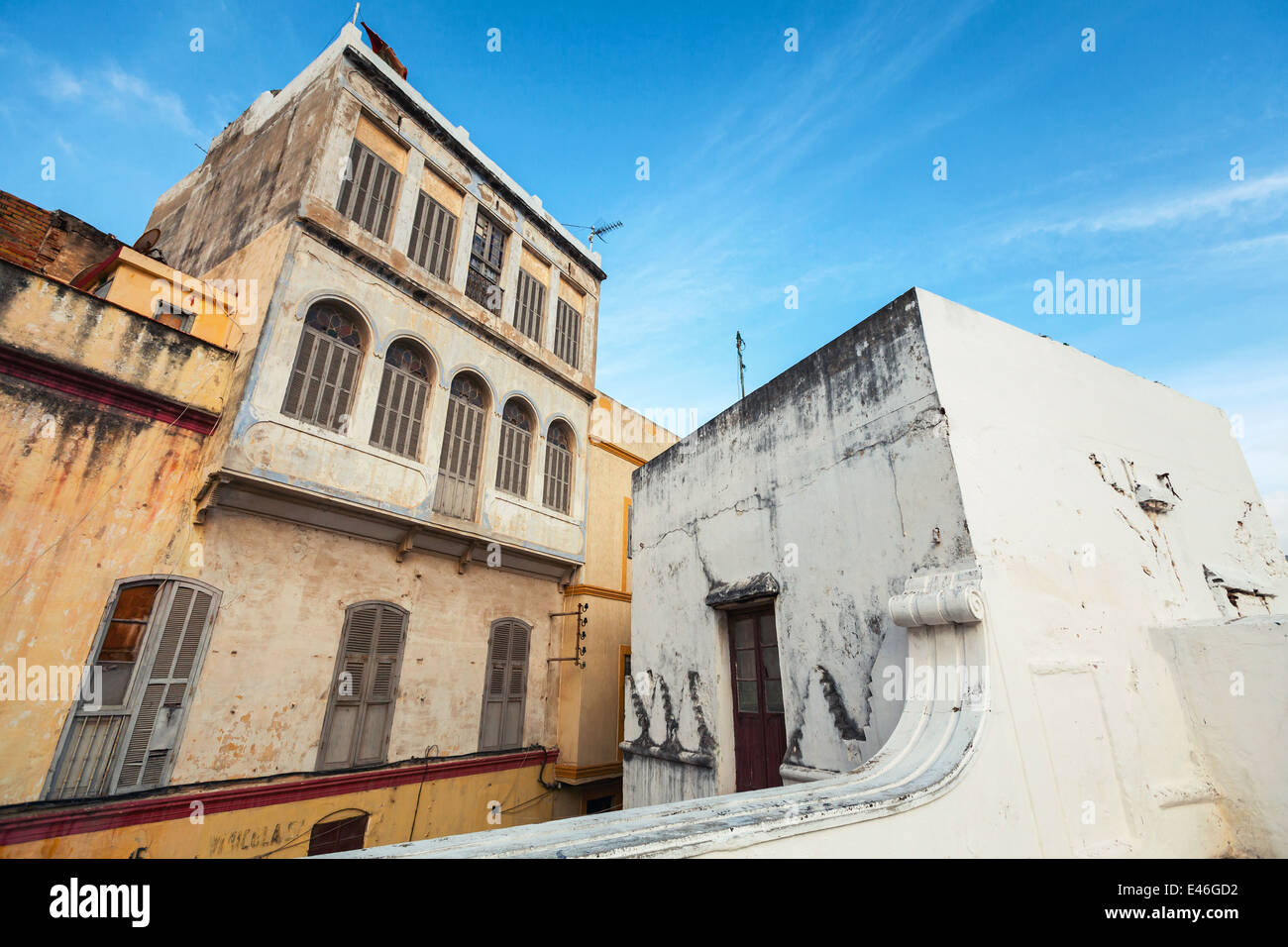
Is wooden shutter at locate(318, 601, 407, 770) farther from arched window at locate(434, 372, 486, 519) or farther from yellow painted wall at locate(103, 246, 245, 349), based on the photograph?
yellow painted wall at locate(103, 246, 245, 349)

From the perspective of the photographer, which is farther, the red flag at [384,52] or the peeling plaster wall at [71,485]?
the red flag at [384,52]

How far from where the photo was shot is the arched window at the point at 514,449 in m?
10.2

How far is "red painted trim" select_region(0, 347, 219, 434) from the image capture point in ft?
19.6

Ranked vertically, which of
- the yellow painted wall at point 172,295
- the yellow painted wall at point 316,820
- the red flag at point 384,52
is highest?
the red flag at point 384,52

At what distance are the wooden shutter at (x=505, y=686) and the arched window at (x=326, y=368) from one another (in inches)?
167

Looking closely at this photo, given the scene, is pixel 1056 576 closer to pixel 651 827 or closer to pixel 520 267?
pixel 651 827

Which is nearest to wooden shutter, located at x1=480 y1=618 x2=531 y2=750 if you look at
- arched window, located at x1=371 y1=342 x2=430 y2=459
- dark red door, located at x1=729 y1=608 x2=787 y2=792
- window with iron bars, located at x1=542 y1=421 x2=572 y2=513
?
window with iron bars, located at x1=542 y1=421 x2=572 y2=513

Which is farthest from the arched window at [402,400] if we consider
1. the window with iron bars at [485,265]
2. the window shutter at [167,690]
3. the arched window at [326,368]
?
the window shutter at [167,690]

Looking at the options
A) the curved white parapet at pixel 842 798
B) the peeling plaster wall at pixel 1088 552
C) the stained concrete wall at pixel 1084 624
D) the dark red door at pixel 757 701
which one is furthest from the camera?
the dark red door at pixel 757 701

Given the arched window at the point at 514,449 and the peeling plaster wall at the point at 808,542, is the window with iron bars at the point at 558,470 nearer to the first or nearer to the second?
the arched window at the point at 514,449

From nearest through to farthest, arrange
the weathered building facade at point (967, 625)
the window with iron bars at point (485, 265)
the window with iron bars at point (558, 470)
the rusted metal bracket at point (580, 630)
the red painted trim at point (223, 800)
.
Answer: the weathered building facade at point (967, 625), the red painted trim at point (223, 800), the rusted metal bracket at point (580, 630), the window with iron bars at point (485, 265), the window with iron bars at point (558, 470)

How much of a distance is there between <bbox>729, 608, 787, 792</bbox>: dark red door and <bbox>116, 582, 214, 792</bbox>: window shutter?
5.98 meters
